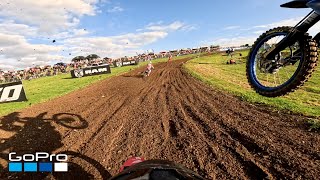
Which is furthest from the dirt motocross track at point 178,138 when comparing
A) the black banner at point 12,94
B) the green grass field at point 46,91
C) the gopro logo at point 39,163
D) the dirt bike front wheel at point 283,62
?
the black banner at point 12,94

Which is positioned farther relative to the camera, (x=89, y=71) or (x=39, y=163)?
(x=89, y=71)

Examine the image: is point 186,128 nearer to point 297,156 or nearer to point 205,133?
point 205,133

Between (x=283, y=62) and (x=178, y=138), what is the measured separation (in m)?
3.97

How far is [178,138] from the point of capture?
25.4 feet

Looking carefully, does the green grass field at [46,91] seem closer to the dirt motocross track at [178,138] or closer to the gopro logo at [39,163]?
the dirt motocross track at [178,138]

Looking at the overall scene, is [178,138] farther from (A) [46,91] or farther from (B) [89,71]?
(B) [89,71]

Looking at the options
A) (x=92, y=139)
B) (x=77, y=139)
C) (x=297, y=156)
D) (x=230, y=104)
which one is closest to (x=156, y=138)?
(x=92, y=139)

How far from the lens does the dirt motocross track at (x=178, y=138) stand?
595cm

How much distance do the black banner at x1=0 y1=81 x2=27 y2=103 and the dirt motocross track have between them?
5.70 metres

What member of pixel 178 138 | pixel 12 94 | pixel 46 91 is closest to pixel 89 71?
pixel 46 91

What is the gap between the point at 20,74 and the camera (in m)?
47.2

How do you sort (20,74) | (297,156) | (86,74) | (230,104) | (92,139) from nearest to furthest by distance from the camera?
(297,156), (92,139), (230,104), (86,74), (20,74)

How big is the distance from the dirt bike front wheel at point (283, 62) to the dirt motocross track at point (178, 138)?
1.98 meters

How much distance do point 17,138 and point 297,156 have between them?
8.88 metres
